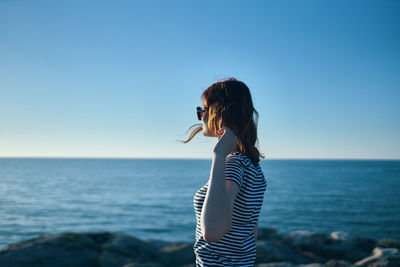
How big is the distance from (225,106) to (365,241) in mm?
13543

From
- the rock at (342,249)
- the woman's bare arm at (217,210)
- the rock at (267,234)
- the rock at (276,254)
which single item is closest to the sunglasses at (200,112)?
the woman's bare arm at (217,210)

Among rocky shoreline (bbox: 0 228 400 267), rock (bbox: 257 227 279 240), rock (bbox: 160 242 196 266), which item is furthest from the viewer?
rock (bbox: 257 227 279 240)

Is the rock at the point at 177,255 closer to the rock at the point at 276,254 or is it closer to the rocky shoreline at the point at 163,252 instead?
the rocky shoreline at the point at 163,252

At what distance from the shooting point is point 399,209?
3059 cm

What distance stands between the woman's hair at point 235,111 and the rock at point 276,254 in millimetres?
9210

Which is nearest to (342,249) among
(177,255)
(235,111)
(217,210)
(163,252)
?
(177,255)

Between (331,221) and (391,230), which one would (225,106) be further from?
(331,221)

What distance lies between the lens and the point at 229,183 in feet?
5.90

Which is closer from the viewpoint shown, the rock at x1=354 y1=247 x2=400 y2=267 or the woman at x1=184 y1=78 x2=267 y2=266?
the woman at x1=184 y1=78 x2=267 y2=266

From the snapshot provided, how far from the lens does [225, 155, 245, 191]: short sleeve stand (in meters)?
1.82

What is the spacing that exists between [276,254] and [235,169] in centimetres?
1001

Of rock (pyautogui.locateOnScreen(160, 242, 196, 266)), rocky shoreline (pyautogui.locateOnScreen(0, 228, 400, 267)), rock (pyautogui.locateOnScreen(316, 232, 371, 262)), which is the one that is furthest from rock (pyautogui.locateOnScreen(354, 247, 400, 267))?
rock (pyautogui.locateOnScreen(160, 242, 196, 266))

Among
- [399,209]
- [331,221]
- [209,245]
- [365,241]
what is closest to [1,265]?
[209,245]

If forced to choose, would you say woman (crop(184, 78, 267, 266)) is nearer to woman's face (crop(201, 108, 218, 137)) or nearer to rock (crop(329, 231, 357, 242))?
woman's face (crop(201, 108, 218, 137))
